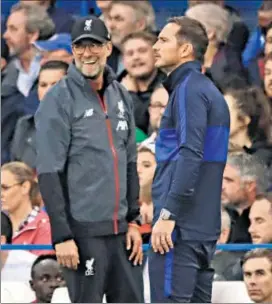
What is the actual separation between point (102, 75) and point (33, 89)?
3.30 meters

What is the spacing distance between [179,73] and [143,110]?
3038 millimetres

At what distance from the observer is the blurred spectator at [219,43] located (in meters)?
9.91

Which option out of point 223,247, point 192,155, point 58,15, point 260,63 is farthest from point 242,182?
point 58,15

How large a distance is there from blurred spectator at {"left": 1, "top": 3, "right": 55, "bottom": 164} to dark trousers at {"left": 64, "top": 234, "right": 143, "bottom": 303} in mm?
3399

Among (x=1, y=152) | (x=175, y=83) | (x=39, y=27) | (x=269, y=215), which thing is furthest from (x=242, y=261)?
(x=39, y=27)

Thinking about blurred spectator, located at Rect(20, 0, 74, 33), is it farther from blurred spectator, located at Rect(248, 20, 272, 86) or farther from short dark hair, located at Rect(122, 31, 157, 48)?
blurred spectator, located at Rect(248, 20, 272, 86)

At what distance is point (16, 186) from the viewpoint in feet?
30.5

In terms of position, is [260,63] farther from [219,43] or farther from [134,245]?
[134,245]

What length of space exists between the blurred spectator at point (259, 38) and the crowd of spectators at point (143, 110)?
11 mm

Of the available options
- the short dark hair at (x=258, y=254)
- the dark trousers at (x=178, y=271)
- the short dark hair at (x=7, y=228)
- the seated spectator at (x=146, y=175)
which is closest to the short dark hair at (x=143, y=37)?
the seated spectator at (x=146, y=175)

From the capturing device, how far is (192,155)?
6434 mm

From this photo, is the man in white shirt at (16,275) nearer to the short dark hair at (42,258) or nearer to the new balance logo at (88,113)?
the short dark hair at (42,258)

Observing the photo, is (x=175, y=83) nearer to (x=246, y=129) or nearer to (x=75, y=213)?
(x=75, y=213)

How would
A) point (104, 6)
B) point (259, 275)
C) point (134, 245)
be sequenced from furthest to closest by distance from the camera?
1. point (104, 6)
2. point (259, 275)
3. point (134, 245)
